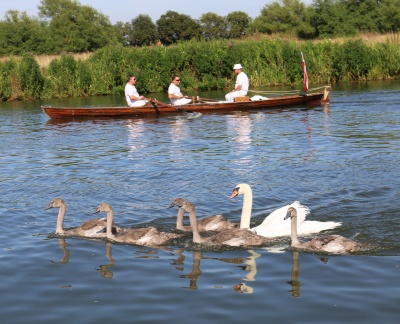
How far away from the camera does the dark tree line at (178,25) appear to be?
66562mm

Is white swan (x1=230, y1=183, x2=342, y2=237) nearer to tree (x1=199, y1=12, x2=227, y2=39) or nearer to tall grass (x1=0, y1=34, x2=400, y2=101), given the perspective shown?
tall grass (x1=0, y1=34, x2=400, y2=101)

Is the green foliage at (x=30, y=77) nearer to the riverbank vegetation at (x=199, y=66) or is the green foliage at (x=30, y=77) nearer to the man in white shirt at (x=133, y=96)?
the riverbank vegetation at (x=199, y=66)

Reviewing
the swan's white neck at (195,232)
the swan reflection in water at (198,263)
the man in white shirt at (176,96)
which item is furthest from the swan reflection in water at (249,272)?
the man in white shirt at (176,96)

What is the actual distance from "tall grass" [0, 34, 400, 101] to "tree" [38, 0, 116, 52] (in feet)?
100

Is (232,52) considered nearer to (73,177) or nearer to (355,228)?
(73,177)

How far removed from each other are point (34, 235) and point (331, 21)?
58.4m

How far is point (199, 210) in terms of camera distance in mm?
13469

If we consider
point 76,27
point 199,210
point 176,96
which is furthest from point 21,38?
point 199,210

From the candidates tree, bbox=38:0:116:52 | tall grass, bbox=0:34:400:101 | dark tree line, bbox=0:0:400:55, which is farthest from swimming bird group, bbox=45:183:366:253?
tree, bbox=38:0:116:52

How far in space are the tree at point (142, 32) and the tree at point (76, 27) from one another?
12422 mm

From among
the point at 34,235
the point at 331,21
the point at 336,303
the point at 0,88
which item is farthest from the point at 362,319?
the point at 331,21

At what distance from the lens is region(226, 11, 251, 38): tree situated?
99125mm

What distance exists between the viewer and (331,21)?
220 ft

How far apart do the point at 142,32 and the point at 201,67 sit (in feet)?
197
